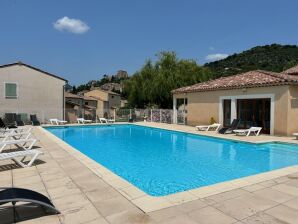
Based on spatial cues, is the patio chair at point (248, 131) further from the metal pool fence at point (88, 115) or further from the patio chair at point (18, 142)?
the patio chair at point (18, 142)

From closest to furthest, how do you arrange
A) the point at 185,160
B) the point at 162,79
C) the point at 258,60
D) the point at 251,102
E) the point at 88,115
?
the point at 185,160 → the point at 251,102 → the point at 88,115 → the point at 162,79 → the point at 258,60

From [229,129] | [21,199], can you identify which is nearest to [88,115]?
[229,129]

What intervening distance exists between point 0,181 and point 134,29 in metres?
21.6

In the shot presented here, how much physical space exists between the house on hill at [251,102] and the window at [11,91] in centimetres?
1537

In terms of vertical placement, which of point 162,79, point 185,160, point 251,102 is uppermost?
point 162,79

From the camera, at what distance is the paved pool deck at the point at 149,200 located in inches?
154

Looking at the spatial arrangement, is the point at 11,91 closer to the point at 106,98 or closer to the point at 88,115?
the point at 88,115

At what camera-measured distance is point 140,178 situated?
7.78 meters

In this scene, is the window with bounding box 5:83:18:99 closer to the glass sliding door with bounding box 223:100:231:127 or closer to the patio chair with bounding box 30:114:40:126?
the patio chair with bounding box 30:114:40:126

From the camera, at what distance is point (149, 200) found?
15.1ft

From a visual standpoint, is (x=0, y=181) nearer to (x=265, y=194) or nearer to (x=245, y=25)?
(x=265, y=194)

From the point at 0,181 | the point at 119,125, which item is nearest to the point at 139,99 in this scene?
the point at 119,125

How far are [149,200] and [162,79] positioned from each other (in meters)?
25.7

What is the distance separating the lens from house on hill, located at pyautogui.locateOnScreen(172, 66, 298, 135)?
1452cm
